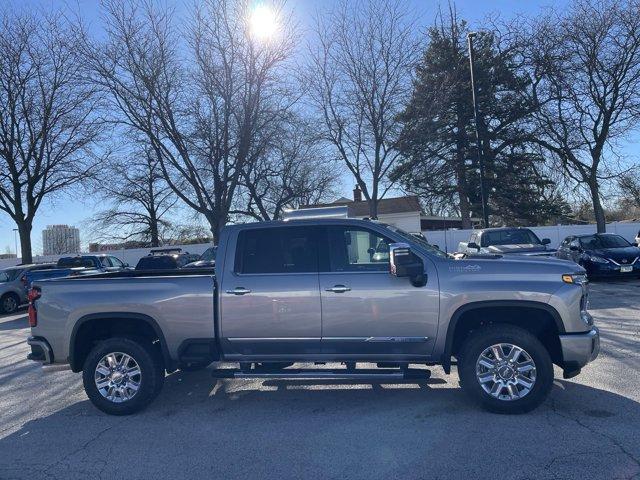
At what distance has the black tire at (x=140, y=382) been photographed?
19.8 feet

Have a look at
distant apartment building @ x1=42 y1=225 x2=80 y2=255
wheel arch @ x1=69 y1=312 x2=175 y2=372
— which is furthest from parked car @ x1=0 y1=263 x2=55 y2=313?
distant apartment building @ x1=42 y1=225 x2=80 y2=255

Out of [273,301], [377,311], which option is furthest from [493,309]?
[273,301]

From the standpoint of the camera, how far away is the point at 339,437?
514cm

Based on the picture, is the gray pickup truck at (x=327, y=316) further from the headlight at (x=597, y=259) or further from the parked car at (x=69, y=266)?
the headlight at (x=597, y=259)

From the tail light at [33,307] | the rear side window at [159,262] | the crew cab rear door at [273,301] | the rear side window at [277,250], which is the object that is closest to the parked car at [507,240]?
the rear side window at [159,262]

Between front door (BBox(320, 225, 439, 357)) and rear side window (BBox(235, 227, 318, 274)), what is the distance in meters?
0.32

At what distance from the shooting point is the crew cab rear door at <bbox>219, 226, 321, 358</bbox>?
5789 mm

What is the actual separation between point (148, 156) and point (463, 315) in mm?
20380

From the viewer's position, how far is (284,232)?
20.2ft

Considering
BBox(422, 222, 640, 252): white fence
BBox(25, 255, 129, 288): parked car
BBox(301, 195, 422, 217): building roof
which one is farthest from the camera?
BBox(301, 195, 422, 217): building roof

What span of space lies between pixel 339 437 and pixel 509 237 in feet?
42.1

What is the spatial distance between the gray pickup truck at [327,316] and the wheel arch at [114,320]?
0.01 m

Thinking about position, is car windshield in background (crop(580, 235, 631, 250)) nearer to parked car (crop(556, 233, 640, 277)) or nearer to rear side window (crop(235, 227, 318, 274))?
parked car (crop(556, 233, 640, 277))

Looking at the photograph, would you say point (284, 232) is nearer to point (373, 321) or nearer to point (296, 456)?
point (373, 321)
